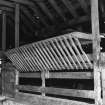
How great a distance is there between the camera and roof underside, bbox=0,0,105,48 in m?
5.43

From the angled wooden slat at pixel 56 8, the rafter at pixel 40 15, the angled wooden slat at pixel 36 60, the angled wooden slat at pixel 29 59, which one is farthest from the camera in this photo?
the rafter at pixel 40 15

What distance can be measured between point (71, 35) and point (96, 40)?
17.8 inches

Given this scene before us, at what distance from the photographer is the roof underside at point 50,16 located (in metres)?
5.43

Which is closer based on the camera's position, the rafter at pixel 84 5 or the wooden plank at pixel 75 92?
the wooden plank at pixel 75 92

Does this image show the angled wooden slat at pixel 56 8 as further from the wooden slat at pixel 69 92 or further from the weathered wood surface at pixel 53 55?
the wooden slat at pixel 69 92

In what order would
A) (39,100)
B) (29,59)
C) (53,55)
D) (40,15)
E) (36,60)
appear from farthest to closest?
(40,15) < (29,59) < (39,100) < (36,60) < (53,55)

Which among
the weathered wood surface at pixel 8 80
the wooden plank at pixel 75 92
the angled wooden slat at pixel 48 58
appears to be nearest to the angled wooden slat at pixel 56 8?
the angled wooden slat at pixel 48 58

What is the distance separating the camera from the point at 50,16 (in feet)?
20.0

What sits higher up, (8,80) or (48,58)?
(48,58)

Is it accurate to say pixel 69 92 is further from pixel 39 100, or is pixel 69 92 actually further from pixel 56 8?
pixel 56 8

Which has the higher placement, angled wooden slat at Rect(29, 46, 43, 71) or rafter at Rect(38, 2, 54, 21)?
rafter at Rect(38, 2, 54, 21)

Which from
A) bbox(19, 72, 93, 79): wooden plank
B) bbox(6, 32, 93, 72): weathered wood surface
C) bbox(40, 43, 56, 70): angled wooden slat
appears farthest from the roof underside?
bbox(19, 72, 93, 79): wooden plank

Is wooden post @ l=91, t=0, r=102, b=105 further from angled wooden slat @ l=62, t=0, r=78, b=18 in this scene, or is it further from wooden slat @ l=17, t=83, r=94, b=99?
angled wooden slat @ l=62, t=0, r=78, b=18

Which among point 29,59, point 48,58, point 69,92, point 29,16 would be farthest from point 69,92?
point 29,16
